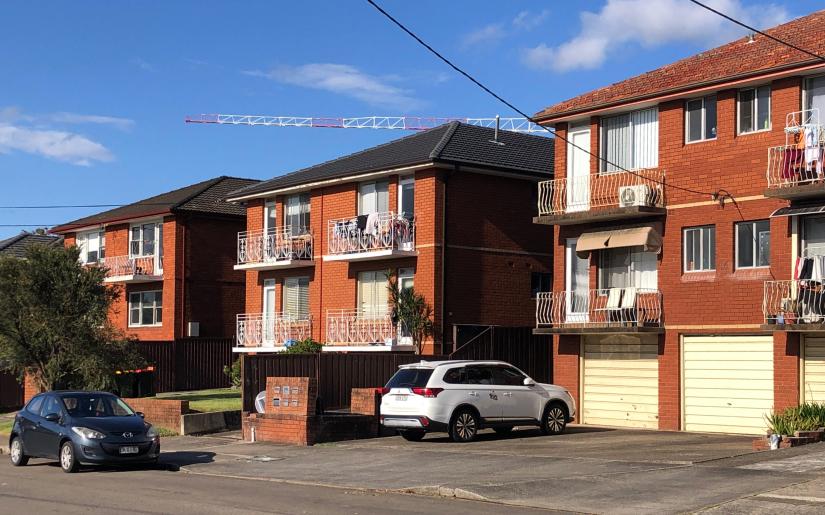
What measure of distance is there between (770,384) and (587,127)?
8310 mm

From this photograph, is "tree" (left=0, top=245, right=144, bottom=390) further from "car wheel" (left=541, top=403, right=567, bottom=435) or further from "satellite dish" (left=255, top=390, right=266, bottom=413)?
"car wheel" (left=541, top=403, right=567, bottom=435)

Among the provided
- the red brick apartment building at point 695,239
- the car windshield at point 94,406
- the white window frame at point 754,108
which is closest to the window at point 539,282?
the red brick apartment building at point 695,239

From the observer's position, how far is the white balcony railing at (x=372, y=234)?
33.5 m

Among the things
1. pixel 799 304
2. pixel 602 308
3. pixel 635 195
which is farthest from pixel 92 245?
pixel 799 304

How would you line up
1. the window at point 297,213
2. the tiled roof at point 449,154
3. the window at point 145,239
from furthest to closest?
the window at point 145,239, the window at point 297,213, the tiled roof at point 449,154

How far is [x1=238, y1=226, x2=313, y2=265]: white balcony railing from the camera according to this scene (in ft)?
123

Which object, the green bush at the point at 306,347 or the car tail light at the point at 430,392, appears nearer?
the car tail light at the point at 430,392

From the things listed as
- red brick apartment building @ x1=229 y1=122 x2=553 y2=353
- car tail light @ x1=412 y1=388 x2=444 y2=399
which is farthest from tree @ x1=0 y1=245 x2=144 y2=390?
car tail light @ x1=412 y1=388 x2=444 y2=399

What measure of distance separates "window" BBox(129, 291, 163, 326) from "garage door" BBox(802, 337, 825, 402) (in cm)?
2811

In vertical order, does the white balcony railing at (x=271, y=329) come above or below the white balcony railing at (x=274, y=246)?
below

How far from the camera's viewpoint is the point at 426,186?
33219mm

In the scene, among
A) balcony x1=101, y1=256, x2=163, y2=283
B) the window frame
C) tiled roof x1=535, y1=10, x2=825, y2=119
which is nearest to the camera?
tiled roof x1=535, y1=10, x2=825, y2=119

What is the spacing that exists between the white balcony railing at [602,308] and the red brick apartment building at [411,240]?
311 cm

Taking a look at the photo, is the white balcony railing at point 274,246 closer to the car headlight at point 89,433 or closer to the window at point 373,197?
the window at point 373,197
